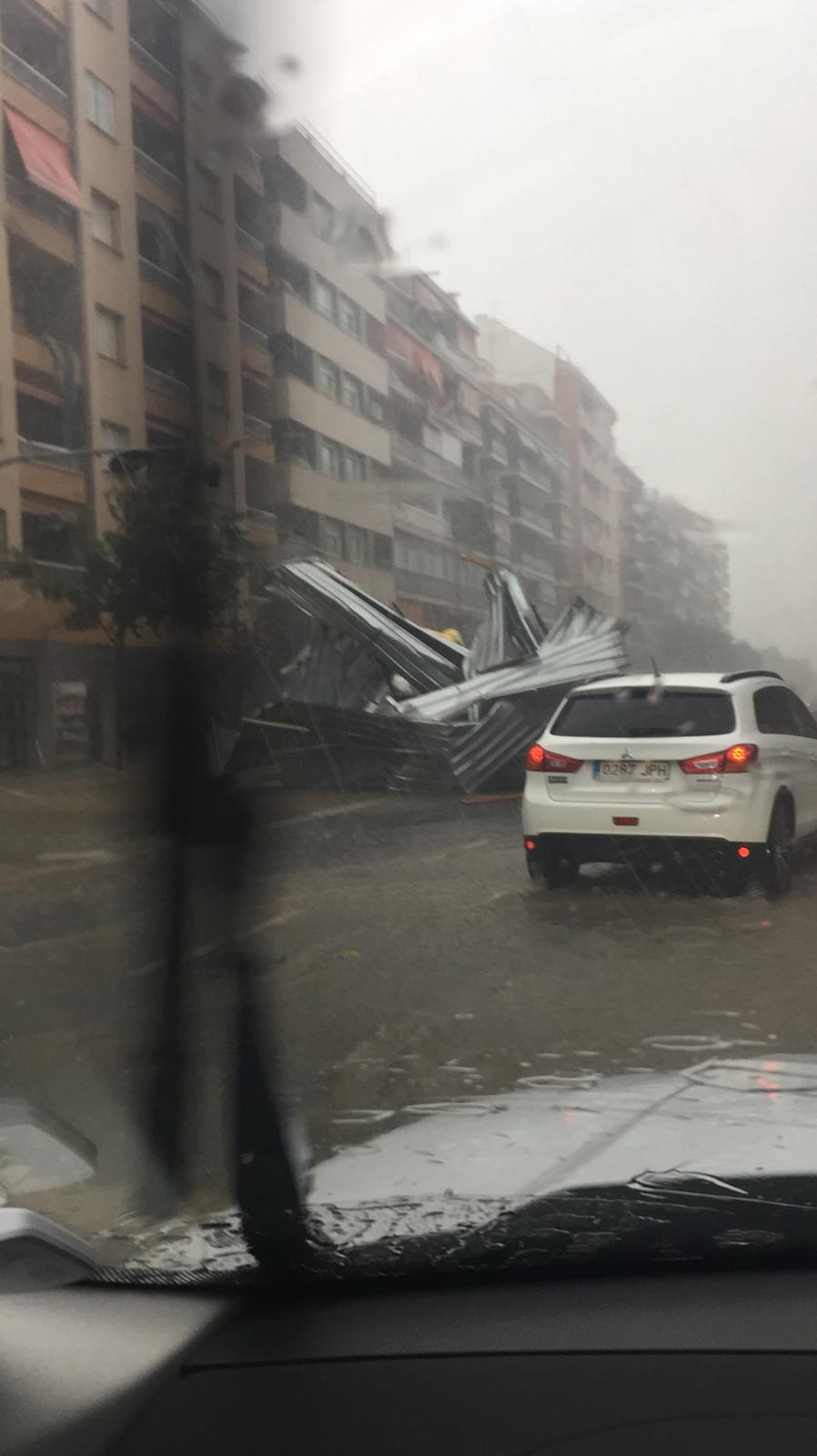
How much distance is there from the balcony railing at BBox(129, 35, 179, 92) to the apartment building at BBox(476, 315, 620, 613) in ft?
4.18

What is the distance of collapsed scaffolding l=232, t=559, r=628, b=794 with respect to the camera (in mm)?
5309

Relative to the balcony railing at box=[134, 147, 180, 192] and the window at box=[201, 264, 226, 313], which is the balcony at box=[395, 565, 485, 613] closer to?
the window at box=[201, 264, 226, 313]

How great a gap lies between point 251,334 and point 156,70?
0.81 metres

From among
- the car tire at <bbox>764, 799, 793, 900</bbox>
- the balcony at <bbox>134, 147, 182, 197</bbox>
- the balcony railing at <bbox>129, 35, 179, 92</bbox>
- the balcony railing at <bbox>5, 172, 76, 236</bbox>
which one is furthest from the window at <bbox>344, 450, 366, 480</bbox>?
the car tire at <bbox>764, 799, 793, 900</bbox>

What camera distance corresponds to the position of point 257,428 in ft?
14.3

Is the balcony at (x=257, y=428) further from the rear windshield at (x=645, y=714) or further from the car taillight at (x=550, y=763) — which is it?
the car taillight at (x=550, y=763)

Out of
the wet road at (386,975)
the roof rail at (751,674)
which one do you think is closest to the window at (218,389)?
the wet road at (386,975)

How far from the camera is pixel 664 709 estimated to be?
6.89 meters

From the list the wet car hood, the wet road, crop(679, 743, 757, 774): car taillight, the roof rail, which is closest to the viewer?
the wet car hood

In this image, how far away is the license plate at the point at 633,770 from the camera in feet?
23.3

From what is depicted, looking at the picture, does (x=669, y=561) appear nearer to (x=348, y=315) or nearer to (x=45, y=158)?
(x=348, y=315)

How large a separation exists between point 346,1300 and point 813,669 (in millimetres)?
3673

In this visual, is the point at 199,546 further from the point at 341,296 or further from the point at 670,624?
the point at 670,624

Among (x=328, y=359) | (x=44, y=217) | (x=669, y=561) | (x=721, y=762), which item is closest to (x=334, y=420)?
(x=328, y=359)
